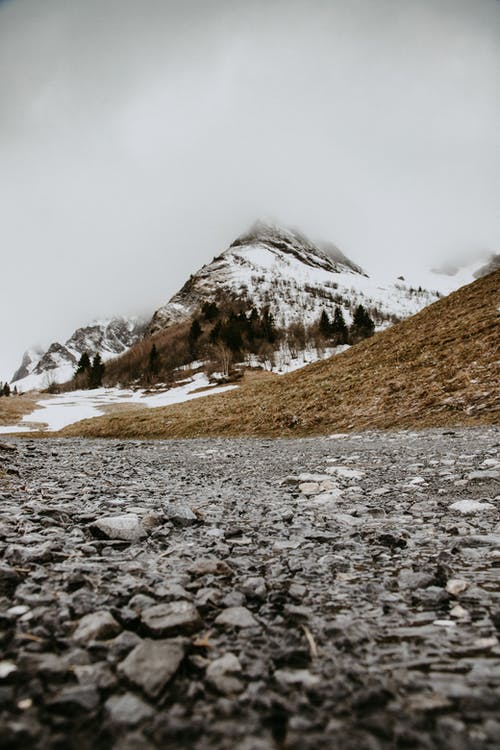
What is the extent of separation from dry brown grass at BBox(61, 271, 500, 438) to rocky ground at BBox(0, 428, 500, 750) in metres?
11.6

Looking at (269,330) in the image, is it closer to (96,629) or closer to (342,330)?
(342,330)

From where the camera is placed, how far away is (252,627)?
2.16 m

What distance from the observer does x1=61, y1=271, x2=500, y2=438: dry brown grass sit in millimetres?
15727

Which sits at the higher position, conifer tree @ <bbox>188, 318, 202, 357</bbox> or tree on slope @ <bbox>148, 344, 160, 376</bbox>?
conifer tree @ <bbox>188, 318, 202, 357</bbox>

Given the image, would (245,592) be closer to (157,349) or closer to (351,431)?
(351,431)

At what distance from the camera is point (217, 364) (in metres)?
112

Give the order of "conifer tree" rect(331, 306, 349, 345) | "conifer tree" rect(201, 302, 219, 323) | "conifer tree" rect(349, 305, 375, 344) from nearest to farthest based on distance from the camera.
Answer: "conifer tree" rect(331, 306, 349, 345)
"conifer tree" rect(349, 305, 375, 344)
"conifer tree" rect(201, 302, 219, 323)

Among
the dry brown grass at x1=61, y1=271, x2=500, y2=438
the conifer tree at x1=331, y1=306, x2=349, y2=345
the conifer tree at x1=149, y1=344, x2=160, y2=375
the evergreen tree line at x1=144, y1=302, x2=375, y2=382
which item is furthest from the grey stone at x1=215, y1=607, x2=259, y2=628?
the conifer tree at x1=149, y1=344, x2=160, y2=375

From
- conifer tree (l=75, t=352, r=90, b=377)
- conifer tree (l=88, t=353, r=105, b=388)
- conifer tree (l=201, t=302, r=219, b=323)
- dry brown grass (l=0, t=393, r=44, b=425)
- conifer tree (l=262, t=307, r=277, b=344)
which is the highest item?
conifer tree (l=201, t=302, r=219, b=323)

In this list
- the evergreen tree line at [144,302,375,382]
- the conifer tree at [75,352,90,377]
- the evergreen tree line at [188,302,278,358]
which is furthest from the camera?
the conifer tree at [75,352,90,377]

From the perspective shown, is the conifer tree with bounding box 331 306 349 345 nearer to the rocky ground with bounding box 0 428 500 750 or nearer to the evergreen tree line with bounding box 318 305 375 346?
the evergreen tree line with bounding box 318 305 375 346

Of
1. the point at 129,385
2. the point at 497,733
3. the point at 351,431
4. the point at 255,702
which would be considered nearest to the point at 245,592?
the point at 255,702

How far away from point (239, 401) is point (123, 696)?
87.8 feet

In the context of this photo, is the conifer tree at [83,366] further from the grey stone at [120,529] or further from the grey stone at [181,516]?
the grey stone at [120,529]
